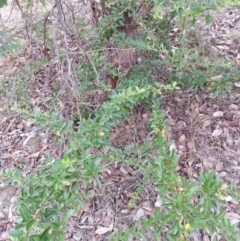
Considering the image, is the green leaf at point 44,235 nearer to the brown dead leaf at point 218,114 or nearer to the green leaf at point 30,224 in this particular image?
the green leaf at point 30,224

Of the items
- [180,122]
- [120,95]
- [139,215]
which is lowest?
[139,215]

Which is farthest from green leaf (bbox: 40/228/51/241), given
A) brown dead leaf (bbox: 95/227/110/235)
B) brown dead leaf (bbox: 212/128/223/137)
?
brown dead leaf (bbox: 212/128/223/137)

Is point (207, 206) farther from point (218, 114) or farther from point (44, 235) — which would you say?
point (218, 114)

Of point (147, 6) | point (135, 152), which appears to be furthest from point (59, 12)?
point (135, 152)

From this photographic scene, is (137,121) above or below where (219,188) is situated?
below

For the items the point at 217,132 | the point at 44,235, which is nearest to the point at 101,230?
the point at 44,235

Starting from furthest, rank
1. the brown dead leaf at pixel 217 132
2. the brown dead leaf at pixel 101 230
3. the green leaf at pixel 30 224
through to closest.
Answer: the brown dead leaf at pixel 217 132, the brown dead leaf at pixel 101 230, the green leaf at pixel 30 224

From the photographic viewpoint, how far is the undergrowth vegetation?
3.70ft

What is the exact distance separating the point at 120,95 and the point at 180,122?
796mm

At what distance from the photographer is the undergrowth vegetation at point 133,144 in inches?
44.4

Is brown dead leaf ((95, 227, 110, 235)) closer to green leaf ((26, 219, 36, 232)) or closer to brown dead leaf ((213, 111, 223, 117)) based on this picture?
green leaf ((26, 219, 36, 232))

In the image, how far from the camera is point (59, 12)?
148 cm

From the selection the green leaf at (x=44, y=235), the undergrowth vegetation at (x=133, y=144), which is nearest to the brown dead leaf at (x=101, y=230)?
the undergrowth vegetation at (x=133, y=144)

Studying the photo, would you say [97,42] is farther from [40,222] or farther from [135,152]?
[40,222]
